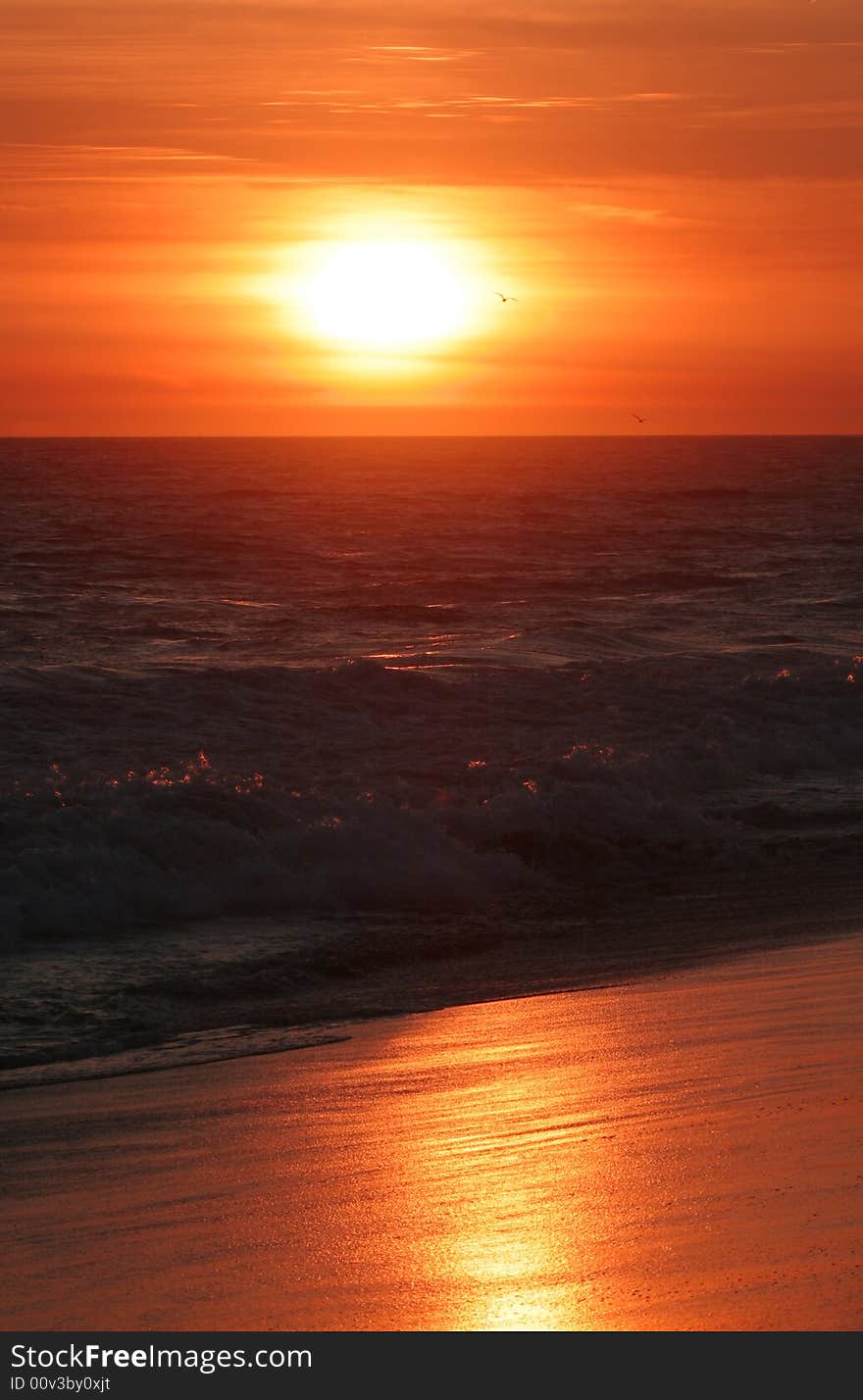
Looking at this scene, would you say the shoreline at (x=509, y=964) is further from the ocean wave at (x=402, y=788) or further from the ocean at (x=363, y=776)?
the ocean wave at (x=402, y=788)

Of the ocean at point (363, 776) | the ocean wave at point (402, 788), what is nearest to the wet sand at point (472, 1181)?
the ocean at point (363, 776)

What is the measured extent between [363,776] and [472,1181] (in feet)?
32.0

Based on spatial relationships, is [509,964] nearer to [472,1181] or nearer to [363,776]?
[472,1181]

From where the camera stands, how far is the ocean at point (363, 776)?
941 cm

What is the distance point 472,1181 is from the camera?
5.31 meters

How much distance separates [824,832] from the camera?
1347 centimetres

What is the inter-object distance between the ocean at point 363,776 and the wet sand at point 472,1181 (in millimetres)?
1023

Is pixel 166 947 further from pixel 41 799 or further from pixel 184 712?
pixel 184 712

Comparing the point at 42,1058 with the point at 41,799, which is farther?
the point at 41,799

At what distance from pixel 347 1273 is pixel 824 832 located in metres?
9.64

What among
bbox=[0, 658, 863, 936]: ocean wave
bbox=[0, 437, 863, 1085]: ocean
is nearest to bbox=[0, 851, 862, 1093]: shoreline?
bbox=[0, 437, 863, 1085]: ocean

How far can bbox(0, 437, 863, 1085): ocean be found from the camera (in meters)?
9.41

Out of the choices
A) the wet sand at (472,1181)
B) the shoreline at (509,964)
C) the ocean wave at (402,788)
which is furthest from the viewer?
the ocean wave at (402,788)
